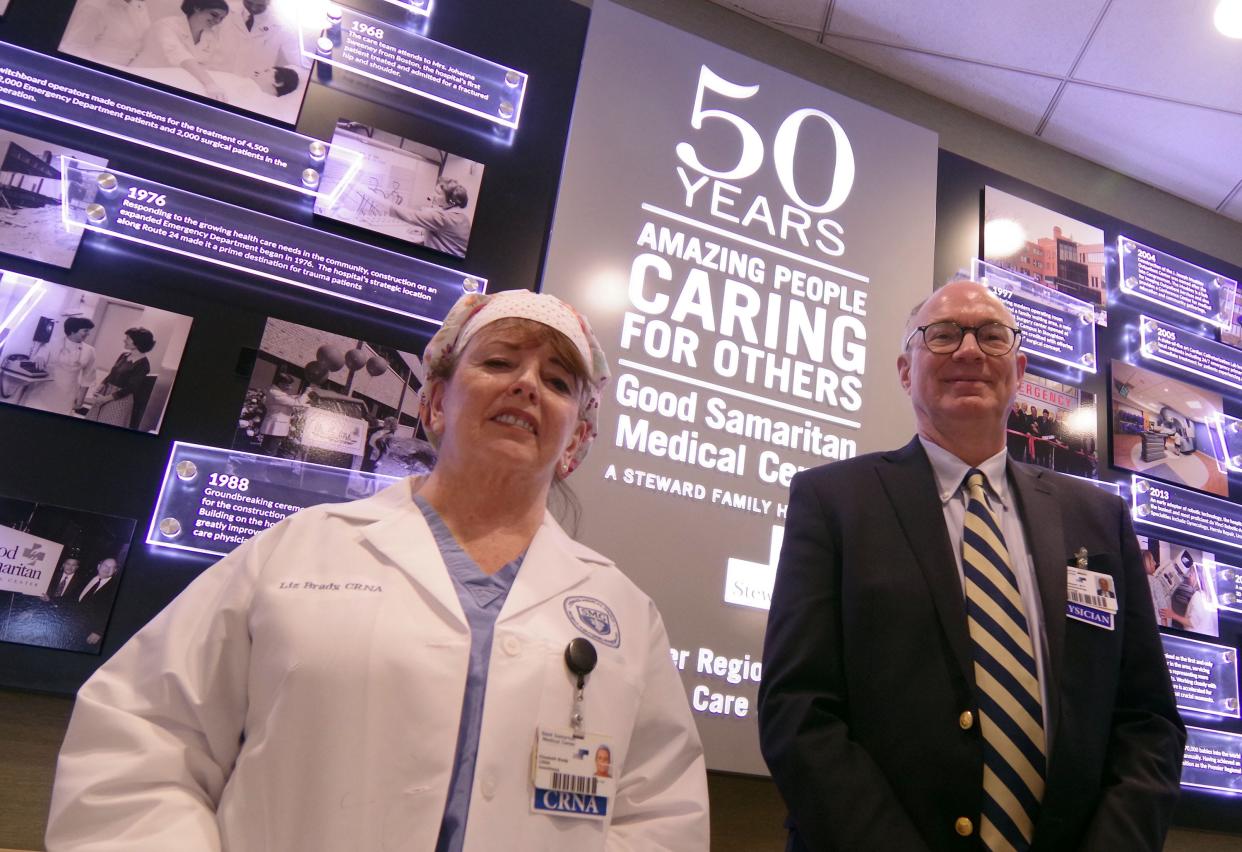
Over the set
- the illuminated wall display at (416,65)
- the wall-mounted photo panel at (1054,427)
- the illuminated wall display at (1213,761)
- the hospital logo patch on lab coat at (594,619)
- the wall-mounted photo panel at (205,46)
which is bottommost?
the illuminated wall display at (1213,761)

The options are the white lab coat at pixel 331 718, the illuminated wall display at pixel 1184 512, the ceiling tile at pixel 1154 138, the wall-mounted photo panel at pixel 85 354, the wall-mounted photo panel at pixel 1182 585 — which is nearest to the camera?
the white lab coat at pixel 331 718

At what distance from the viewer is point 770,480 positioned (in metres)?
3.03

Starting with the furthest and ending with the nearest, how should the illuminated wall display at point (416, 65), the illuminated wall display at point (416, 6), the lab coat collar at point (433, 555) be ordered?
the illuminated wall display at point (416, 6)
the illuminated wall display at point (416, 65)
the lab coat collar at point (433, 555)

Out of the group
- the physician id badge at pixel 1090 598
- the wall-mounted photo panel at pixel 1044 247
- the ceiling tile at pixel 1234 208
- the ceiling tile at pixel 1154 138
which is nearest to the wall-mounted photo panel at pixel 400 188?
the physician id badge at pixel 1090 598

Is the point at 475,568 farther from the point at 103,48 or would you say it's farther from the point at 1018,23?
the point at 1018,23

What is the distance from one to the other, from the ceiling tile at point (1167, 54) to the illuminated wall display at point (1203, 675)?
99.8 inches

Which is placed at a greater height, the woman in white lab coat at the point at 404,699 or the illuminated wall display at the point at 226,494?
the illuminated wall display at the point at 226,494

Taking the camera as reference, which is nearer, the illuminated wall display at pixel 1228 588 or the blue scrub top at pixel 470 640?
the blue scrub top at pixel 470 640

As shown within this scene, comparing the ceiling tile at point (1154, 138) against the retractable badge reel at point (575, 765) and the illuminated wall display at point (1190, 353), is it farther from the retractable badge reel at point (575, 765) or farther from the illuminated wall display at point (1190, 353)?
the retractable badge reel at point (575, 765)

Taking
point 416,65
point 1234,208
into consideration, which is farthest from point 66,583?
point 1234,208

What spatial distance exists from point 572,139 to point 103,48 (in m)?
1.48

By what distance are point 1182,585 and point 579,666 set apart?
3440mm

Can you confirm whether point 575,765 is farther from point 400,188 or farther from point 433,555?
point 400,188

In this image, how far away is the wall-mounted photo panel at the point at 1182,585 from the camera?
11.9ft
